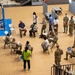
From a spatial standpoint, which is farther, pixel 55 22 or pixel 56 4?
pixel 56 4

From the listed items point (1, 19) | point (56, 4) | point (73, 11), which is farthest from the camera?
point (56, 4)

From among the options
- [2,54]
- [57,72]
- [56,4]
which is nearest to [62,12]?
[56,4]

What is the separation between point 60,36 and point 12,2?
17.6 metres

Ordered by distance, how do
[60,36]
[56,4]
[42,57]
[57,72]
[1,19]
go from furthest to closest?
1. [56,4]
2. [1,19]
3. [60,36]
4. [42,57]
5. [57,72]

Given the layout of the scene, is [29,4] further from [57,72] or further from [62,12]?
[57,72]

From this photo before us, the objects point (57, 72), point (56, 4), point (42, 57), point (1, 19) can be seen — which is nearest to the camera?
point (57, 72)

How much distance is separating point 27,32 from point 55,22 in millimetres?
2620

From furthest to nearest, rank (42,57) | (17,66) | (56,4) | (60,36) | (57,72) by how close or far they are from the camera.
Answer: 1. (56,4)
2. (60,36)
3. (42,57)
4. (17,66)
5. (57,72)

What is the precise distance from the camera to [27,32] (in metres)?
22.8

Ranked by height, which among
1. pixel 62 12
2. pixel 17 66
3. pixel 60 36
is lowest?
pixel 17 66

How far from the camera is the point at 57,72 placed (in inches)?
497

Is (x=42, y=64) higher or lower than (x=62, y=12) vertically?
lower

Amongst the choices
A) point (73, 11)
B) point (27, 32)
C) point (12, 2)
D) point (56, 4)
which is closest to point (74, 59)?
point (27, 32)

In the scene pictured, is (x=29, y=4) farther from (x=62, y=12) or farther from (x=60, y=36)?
(x=60, y=36)
